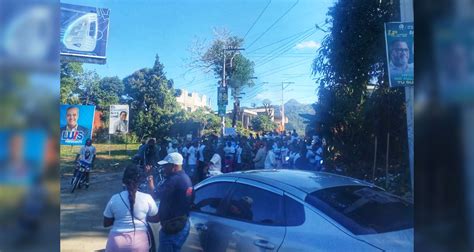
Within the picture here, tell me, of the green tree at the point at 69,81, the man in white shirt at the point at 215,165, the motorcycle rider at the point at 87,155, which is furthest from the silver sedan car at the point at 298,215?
the green tree at the point at 69,81

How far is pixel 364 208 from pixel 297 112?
762mm

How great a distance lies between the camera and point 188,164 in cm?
282

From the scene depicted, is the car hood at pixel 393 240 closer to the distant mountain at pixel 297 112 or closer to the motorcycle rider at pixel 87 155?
the distant mountain at pixel 297 112

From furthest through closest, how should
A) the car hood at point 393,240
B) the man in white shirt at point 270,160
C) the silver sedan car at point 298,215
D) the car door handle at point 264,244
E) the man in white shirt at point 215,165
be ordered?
1. the man in white shirt at point 215,165
2. the man in white shirt at point 270,160
3. the car door handle at point 264,244
4. the silver sedan car at point 298,215
5. the car hood at point 393,240

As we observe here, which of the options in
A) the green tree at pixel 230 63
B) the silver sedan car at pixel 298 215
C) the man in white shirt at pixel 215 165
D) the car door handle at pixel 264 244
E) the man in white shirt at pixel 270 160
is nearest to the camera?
the silver sedan car at pixel 298 215

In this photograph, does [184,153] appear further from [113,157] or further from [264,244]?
[264,244]

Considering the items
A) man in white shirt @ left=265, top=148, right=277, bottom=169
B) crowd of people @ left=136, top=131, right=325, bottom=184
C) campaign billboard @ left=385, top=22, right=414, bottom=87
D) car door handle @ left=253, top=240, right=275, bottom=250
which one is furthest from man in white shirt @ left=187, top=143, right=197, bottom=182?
campaign billboard @ left=385, top=22, right=414, bottom=87

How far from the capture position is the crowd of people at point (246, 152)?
8.90 ft

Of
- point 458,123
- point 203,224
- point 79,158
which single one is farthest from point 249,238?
point 458,123

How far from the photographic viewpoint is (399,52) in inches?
98.2

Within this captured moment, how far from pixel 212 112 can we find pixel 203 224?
2.46ft

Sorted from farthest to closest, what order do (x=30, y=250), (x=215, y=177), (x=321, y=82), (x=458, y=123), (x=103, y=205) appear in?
(x=215, y=177) < (x=321, y=82) < (x=103, y=205) < (x=30, y=250) < (x=458, y=123)

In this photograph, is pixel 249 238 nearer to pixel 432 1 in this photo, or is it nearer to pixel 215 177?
pixel 215 177

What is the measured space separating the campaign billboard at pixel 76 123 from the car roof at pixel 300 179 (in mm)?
992
